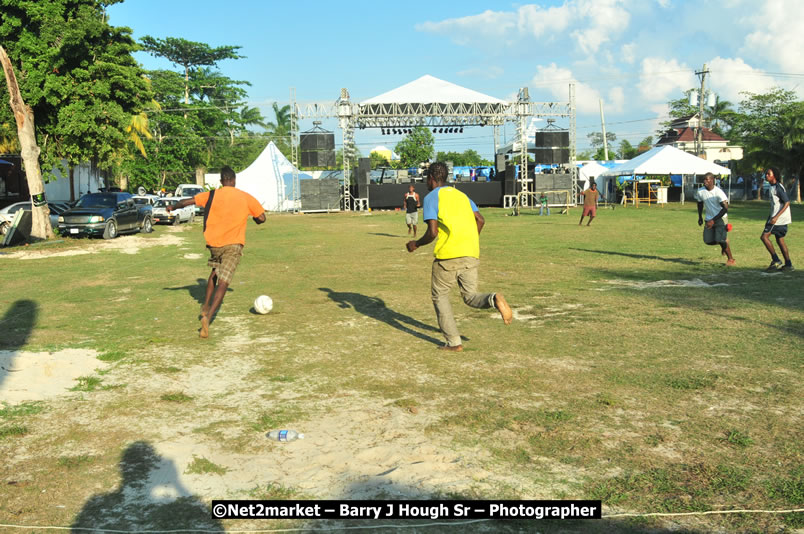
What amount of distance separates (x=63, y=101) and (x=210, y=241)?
56.3 feet

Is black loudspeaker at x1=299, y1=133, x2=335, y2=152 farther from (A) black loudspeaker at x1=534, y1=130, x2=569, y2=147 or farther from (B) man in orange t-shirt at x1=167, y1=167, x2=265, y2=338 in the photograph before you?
(B) man in orange t-shirt at x1=167, y1=167, x2=265, y2=338

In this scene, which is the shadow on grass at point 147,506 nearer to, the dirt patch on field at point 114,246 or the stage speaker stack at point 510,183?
the dirt patch on field at point 114,246

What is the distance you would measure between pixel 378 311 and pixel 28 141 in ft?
54.3

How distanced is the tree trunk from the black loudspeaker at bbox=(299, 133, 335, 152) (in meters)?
20.8

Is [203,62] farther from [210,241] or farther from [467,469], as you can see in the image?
[467,469]

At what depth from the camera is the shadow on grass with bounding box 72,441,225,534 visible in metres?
3.29

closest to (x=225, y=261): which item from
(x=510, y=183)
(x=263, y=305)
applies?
(x=263, y=305)

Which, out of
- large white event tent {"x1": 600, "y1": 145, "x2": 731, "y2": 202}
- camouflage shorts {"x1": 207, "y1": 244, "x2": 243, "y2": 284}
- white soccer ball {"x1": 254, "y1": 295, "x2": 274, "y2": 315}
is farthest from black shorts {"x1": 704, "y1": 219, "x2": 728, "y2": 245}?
large white event tent {"x1": 600, "y1": 145, "x2": 731, "y2": 202}

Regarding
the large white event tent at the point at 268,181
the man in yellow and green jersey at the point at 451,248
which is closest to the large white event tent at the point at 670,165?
the large white event tent at the point at 268,181

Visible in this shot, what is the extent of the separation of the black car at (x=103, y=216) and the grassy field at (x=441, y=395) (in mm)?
11916

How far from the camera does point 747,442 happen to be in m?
4.26

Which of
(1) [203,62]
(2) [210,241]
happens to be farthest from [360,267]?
(1) [203,62]

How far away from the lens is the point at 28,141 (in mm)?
20484

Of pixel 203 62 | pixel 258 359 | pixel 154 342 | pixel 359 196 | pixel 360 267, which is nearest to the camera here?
pixel 258 359
